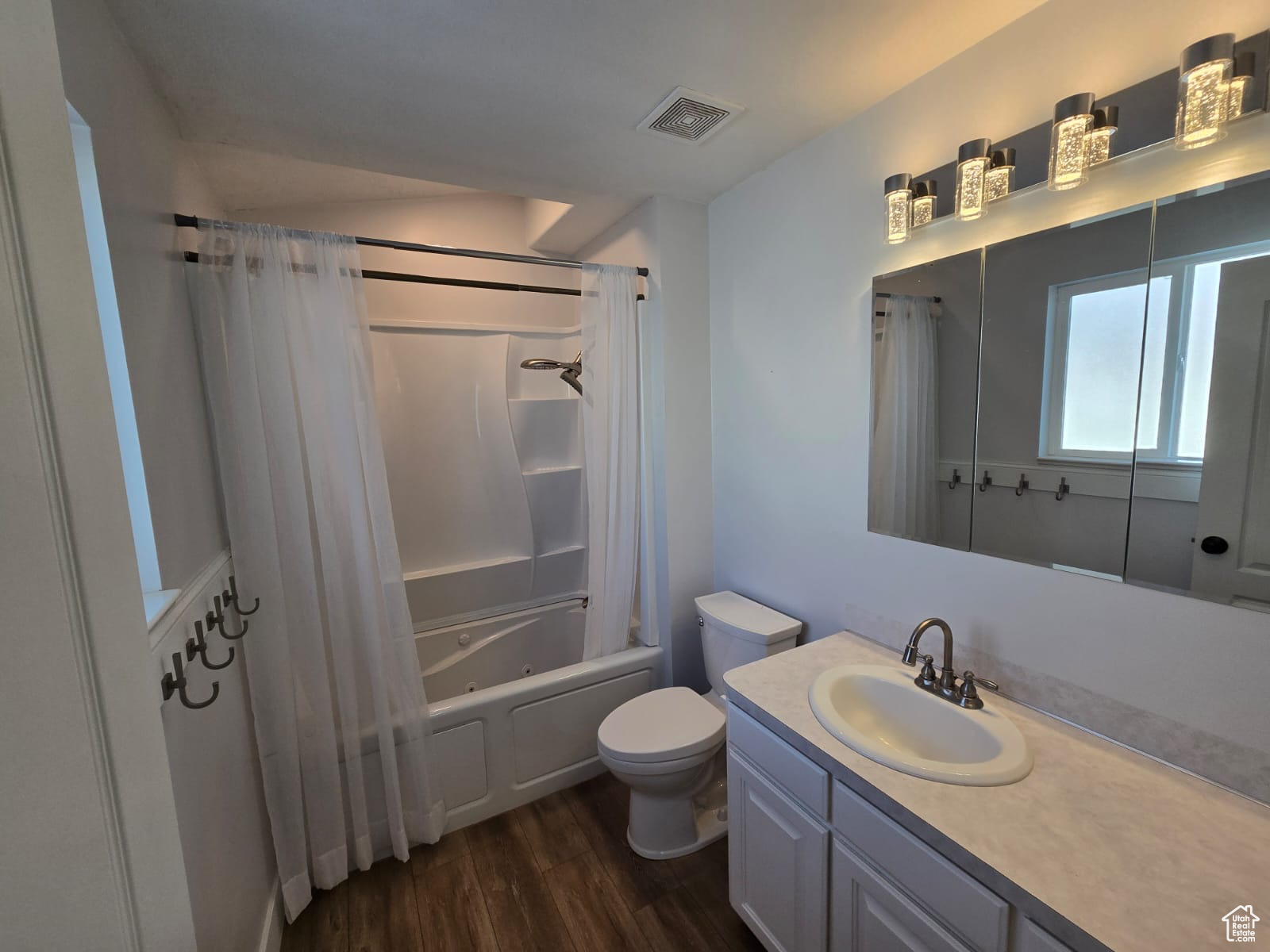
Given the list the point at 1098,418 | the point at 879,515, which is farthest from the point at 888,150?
the point at 879,515

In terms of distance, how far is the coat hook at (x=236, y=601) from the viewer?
1.41 m

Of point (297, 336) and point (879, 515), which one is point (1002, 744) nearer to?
point (879, 515)

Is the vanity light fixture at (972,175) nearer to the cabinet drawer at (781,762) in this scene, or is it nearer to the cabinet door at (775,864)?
the cabinet drawer at (781,762)

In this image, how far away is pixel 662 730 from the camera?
1730 mm

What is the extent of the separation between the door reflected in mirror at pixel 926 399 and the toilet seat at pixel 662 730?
2.91 ft

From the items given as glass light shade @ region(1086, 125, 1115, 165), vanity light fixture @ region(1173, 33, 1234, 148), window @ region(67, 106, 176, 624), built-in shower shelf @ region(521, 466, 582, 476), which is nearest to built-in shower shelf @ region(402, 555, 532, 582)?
built-in shower shelf @ region(521, 466, 582, 476)

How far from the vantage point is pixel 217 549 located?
143 cm

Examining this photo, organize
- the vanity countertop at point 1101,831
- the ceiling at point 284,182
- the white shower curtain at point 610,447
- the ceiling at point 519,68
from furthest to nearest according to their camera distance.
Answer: the white shower curtain at point 610,447 < the ceiling at point 284,182 < the ceiling at point 519,68 < the vanity countertop at point 1101,831

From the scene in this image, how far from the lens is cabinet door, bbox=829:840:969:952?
3.07 feet

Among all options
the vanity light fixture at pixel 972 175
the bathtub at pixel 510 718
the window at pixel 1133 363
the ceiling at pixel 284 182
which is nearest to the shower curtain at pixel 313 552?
the bathtub at pixel 510 718

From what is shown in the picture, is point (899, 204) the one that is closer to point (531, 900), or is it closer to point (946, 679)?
point (946, 679)

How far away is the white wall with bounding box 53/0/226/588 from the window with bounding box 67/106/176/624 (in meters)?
0.01

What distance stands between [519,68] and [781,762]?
1.91m

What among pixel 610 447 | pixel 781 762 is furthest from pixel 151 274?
pixel 781 762
